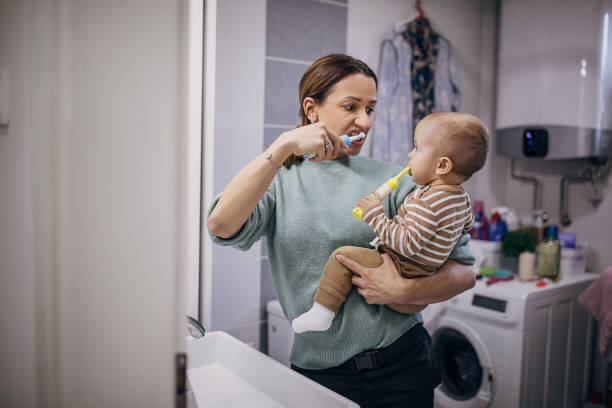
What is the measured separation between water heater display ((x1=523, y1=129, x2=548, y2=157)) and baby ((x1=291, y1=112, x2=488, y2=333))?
5.76 feet

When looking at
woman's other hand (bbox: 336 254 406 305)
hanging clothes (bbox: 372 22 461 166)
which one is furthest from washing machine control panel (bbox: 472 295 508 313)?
woman's other hand (bbox: 336 254 406 305)

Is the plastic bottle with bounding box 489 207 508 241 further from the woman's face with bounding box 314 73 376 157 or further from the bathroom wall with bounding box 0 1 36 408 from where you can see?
the bathroom wall with bounding box 0 1 36 408

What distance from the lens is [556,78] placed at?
97.1 inches

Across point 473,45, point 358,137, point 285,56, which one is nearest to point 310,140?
point 358,137

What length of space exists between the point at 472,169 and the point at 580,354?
196cm

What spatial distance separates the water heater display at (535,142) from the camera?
252cm

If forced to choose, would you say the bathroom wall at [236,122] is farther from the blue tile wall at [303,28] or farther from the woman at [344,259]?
the woman at [344,259]

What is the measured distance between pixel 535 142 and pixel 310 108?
1.87 m

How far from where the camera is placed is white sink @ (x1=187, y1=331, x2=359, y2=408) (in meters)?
1.03

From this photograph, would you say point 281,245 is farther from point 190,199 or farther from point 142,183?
point 142,183

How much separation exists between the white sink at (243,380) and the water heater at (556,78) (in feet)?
6.78

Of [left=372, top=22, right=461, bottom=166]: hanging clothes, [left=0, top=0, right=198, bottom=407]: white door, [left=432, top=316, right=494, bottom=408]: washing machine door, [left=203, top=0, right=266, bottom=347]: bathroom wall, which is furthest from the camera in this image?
[left=372, top=22, right=461, bottom=166]: hanging clothes

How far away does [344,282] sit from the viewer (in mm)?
1064

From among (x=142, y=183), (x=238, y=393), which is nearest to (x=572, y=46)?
(x=238, y=393)
